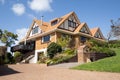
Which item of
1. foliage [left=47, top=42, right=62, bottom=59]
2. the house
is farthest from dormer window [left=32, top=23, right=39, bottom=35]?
foliage [left=47, top=42, right=62, bottom=59]

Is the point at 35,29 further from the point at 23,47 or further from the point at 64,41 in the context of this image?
the point at 64,41

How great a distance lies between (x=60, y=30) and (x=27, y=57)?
1046 centimetres

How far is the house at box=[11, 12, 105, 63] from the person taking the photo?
34.6 meters

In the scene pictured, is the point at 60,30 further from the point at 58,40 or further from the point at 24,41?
the point at 24,41

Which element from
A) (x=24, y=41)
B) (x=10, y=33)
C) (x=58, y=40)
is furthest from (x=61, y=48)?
(x=10, y=33)

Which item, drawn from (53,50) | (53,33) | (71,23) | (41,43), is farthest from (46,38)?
(53,50)

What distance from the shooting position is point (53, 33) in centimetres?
3425

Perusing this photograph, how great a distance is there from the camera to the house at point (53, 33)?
113ft

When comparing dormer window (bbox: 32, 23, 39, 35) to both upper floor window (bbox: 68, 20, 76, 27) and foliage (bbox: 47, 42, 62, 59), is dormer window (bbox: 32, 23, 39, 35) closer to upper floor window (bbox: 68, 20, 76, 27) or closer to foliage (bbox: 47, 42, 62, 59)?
upper floor window (bbox: 68, 20, 76, 27)

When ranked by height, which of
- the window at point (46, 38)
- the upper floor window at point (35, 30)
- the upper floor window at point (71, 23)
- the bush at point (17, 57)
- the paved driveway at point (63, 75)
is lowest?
the paved driveway at point (63, 75)

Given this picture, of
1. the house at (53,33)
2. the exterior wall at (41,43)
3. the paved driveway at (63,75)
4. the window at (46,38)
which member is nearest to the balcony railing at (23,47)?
the house at (53,33)

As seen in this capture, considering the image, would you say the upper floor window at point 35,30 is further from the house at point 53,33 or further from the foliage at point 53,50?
the foliage at point 53,50

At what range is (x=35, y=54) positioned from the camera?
3822 cm

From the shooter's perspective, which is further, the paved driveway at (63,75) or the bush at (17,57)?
the bush at (17,57)
